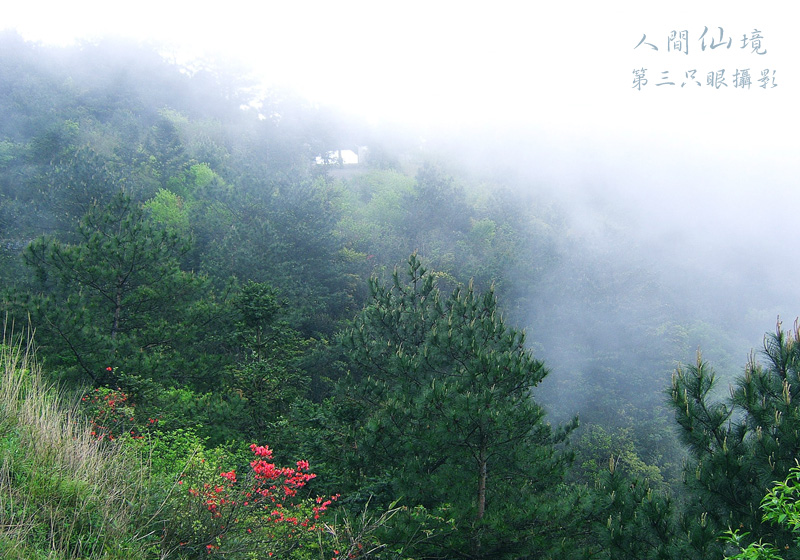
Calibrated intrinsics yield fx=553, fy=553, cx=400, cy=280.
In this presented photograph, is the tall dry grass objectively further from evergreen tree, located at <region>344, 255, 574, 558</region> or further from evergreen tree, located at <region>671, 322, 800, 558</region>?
evergreen tree, located at <region>671, 322, 800, 558</region>

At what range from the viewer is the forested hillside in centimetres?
506

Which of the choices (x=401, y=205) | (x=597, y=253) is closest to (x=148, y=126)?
(x=401, y=205)

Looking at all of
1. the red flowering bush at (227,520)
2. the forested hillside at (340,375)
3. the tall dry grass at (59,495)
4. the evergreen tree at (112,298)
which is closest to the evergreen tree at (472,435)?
the forested hillside at (340,375)

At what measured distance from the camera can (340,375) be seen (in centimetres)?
1878

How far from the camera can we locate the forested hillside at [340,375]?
5059 millimetres

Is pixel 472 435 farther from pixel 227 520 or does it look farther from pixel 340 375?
pixel 340 375

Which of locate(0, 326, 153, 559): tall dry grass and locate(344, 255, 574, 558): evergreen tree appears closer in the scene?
locate(0, 326, 153, 559): tall dry grass

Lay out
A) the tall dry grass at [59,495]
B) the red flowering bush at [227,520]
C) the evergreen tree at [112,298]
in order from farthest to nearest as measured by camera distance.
Result: 1. the evergreen tree at [112,298]
2. the red flowering bush at [227,520]
3. the tall dry grass at [59,495]

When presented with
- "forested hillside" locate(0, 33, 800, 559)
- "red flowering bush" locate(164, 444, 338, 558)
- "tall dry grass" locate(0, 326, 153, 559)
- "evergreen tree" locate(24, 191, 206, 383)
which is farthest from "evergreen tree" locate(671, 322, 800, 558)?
"evergreen tree" locate(24, 191, 206, 383)

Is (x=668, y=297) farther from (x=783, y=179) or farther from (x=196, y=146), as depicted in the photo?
(x=196, y=146)

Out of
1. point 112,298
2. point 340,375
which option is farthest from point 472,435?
point 340,375

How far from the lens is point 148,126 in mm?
39500

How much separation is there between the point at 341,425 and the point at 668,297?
982 inches

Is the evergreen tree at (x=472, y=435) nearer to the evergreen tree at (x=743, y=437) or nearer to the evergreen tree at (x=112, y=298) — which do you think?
the evergreen tree at (x=743, y=437)
